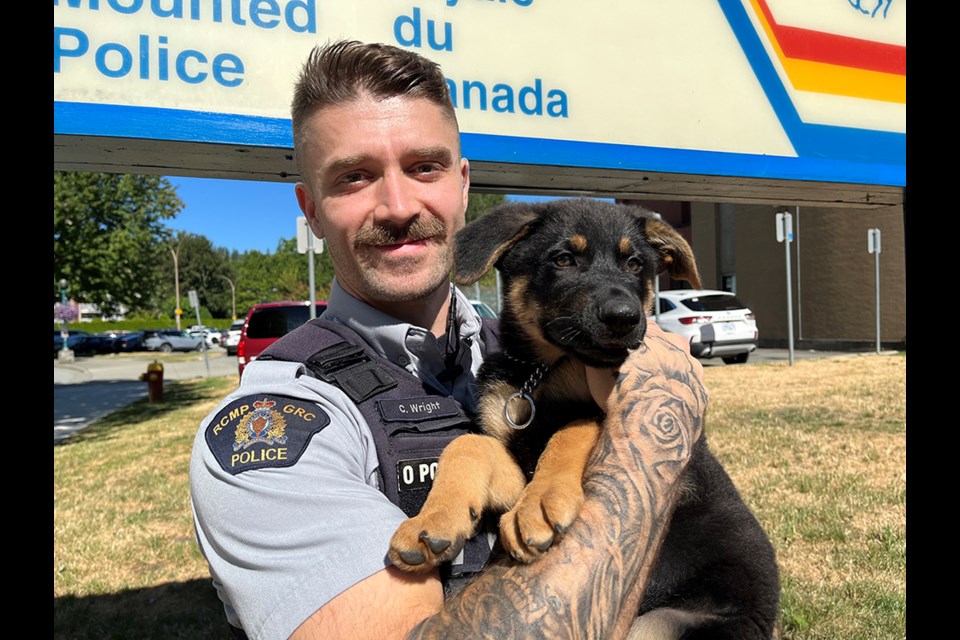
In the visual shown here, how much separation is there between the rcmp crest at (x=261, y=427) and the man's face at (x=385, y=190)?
0.63 m

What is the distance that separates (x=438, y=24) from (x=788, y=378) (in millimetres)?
11058

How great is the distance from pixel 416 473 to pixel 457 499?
0.65 ft

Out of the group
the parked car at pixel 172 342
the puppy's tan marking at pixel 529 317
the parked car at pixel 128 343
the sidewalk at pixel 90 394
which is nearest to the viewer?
the puppy's tan marking at pixel 529 317

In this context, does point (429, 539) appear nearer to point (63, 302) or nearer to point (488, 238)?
point (488, 238)

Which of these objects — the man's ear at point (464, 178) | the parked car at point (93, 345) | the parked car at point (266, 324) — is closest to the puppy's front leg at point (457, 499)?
the man's ear at point (464, 178)

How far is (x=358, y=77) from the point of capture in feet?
6.92

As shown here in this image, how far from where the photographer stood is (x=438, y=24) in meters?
2.86

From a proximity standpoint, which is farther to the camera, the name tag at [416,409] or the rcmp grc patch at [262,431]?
the name tag at [416,409]

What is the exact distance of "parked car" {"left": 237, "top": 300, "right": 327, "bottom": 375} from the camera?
43.7 feet

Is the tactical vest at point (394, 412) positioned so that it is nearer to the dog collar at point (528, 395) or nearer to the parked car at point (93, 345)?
the dog collar at point (528, 395)

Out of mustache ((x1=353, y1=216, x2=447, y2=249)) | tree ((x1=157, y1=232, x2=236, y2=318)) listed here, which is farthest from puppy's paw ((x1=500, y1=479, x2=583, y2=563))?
tree ((x1=157, y1=232, x2=236, y2=318))

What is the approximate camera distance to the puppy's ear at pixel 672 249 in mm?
2660

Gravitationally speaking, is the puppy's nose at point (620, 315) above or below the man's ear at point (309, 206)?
below

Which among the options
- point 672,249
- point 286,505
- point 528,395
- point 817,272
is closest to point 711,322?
point 817,272
